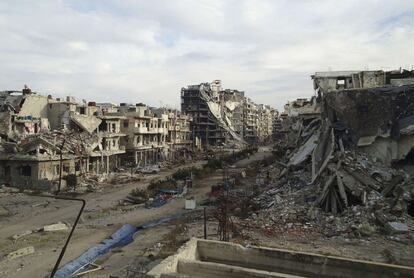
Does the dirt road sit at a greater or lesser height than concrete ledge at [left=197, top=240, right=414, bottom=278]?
lesser

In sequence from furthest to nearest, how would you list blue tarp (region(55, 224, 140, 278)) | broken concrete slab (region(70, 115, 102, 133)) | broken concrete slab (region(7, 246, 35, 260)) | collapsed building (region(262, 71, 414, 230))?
1. broken concrete slab (region(70, 115, 102, 133))
2. collapsed building (region(262, 71, 414, 230))
3. broken concrete slab (region(7, 246, 35, 260))
4. blue tarp (region(55, 224, 140, 278))

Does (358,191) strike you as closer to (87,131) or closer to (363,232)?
(363,232)

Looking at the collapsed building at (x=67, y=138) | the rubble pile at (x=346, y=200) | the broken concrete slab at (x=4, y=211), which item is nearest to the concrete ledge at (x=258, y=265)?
the rubble pile at (x=346, y=200)

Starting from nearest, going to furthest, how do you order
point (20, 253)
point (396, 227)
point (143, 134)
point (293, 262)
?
point (293, 262) < point (20, 253) < point (396, 227) < point (143, 134)

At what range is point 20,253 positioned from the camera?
63.4 ft

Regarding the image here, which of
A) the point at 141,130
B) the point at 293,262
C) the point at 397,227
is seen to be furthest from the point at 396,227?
the point at 141,130

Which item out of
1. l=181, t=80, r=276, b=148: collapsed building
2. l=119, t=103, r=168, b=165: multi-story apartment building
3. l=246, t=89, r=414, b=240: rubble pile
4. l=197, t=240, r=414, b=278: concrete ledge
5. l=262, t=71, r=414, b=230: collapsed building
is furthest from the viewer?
l=181, t=80, r=276, b=148: collapsed building

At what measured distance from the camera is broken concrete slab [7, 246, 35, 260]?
19.1 metres

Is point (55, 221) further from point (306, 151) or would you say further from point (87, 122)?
point (87, 122)

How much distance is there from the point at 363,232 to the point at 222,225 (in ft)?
22.5

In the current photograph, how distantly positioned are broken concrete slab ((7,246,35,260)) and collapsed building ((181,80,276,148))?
2707 inches

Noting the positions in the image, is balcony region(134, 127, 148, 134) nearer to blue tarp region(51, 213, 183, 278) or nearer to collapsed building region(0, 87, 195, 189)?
collapsed building region(0, 87, 195, 189)

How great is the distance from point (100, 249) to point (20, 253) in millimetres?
3788

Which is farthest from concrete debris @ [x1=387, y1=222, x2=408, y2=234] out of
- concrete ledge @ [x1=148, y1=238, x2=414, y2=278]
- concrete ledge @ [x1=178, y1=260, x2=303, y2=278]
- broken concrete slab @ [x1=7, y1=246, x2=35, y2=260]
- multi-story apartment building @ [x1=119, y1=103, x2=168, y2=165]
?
multi-story apartment building @ [x1=119, y1=103, x2=168, y2=165]
